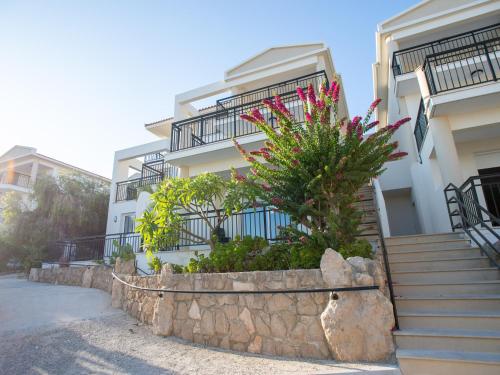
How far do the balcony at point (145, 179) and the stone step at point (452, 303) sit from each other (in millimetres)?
11924

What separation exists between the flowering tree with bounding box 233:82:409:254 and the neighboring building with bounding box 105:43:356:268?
255 centimetres

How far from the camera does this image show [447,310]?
12.4ft

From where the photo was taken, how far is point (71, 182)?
49.7 ft

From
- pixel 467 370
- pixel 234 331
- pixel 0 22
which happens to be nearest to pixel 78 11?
pixel 0 22

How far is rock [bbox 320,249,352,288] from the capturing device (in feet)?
12.0

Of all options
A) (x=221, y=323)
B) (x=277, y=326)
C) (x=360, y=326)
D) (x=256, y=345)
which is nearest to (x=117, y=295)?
(x=221, y=323)

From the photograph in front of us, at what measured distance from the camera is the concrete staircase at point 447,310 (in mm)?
2938

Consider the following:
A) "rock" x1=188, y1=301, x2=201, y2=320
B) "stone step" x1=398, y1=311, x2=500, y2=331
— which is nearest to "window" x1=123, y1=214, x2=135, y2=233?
"rock" x1=188, y1=301, x2=201, y2=320

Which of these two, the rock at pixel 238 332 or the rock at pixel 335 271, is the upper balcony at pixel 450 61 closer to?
the rock at pixel 335 271

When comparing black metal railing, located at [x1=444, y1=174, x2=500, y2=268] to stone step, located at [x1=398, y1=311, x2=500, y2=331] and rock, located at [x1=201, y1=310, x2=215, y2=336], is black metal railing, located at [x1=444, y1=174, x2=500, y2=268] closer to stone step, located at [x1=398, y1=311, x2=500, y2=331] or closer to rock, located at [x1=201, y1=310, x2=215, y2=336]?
stone step, located at [x1=398, y1=311, x2=500, y2=331]

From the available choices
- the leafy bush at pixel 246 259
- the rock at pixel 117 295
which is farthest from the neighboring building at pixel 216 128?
the leafy bush at pixel 246 259

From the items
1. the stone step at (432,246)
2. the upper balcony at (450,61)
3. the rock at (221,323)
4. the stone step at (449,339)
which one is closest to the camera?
the stone step at (449,339)

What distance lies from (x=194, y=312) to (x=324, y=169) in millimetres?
3414

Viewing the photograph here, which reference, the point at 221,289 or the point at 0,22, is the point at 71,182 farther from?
the point at 221,289
